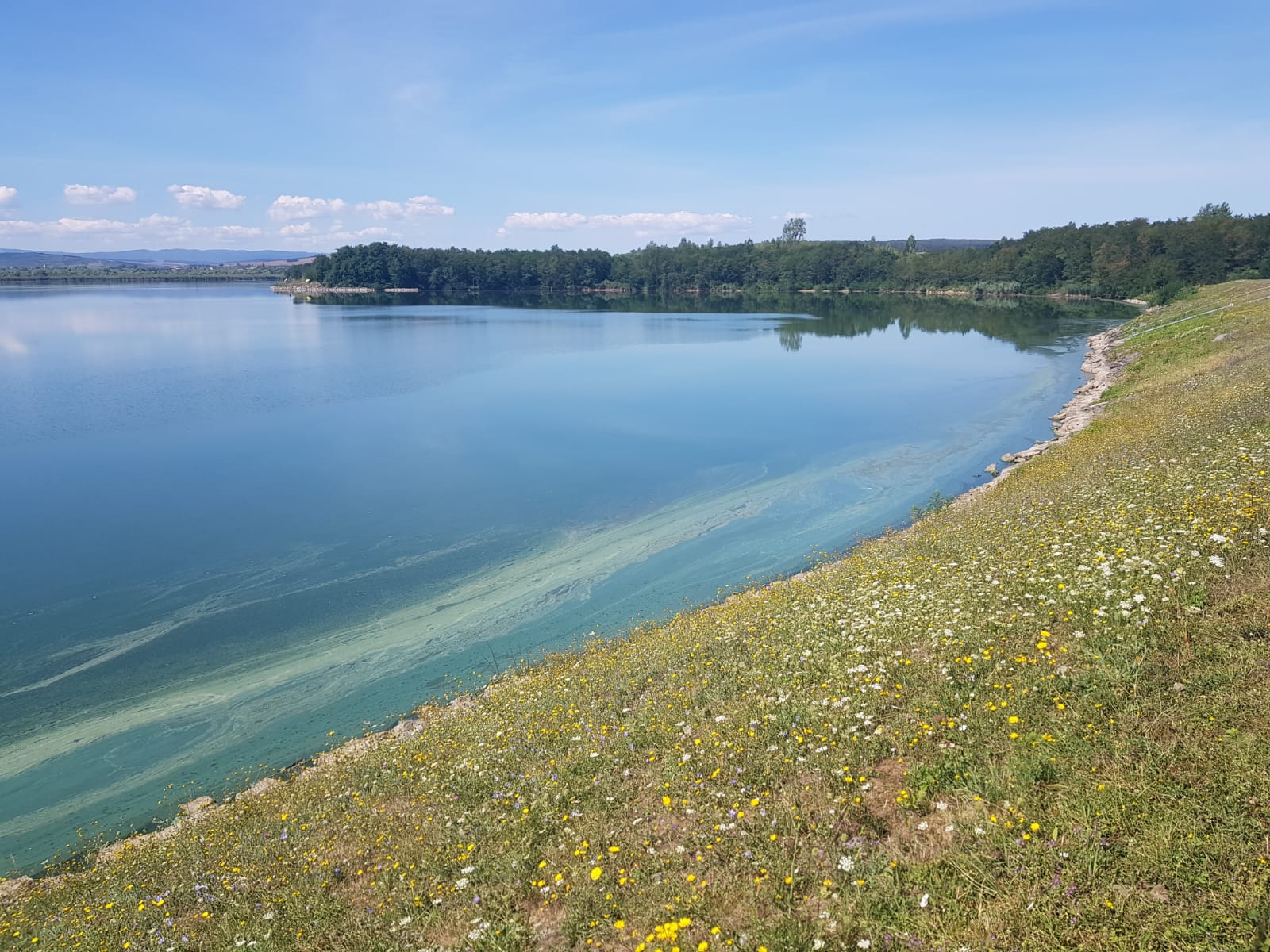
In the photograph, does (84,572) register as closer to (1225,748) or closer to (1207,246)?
(1225,748)

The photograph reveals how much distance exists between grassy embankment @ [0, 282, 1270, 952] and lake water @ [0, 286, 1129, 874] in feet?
14.2

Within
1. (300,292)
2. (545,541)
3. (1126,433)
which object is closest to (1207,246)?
(1126,433)

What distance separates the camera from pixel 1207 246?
109312mm

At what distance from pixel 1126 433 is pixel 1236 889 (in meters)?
20.3

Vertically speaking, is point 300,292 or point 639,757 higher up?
point 300,292

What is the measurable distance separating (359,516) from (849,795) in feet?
70.5

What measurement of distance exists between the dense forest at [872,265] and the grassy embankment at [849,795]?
130 meters

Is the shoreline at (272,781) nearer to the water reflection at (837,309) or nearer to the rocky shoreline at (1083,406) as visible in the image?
the rocky shoreline at (1083,406)


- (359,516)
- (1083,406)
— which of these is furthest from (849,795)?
(1083,406)

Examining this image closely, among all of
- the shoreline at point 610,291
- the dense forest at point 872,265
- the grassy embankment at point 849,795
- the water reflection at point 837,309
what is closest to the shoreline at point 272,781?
the grassy embankment at point 849,795

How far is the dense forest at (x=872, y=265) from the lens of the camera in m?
113

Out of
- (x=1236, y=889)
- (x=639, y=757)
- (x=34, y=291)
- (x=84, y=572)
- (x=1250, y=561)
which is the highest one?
(x=34, y=291)

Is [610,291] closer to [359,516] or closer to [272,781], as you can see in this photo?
[359,516]

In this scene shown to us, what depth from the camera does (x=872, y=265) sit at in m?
174
